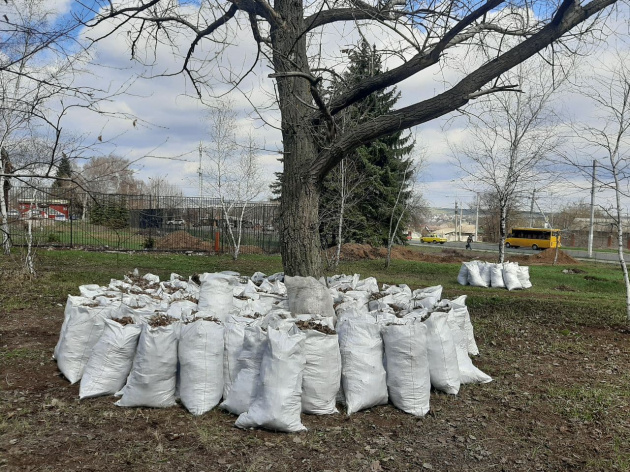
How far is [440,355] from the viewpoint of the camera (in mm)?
3822

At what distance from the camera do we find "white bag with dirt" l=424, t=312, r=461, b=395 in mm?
3824

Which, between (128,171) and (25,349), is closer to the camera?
(128,171)

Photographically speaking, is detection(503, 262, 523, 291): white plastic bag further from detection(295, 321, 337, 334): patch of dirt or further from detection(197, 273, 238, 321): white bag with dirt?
detection(295, 321, 337, 334): patch of dirt

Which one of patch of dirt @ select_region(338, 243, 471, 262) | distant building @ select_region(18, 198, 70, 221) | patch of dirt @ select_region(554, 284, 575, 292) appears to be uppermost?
distant building @ select_region(18, 198, 70, 221)

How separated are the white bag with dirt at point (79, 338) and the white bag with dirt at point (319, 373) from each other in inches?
72.7

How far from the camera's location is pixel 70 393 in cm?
371

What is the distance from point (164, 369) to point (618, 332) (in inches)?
240

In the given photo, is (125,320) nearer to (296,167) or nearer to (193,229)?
(296,167)

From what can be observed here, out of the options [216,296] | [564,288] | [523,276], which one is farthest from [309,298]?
[564,288]

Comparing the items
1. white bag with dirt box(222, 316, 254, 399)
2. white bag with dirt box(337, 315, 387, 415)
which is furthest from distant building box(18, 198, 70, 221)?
white bag with dirt box(337, 315, 387, 415)

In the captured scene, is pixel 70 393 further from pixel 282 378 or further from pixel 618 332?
pixel 618 332

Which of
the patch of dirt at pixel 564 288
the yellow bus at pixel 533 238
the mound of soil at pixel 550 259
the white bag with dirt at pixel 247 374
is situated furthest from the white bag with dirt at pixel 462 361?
the yellow bus at pixel 533 238

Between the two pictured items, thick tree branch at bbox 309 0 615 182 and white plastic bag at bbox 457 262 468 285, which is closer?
thick tree branch at bbox 309 0 615 182

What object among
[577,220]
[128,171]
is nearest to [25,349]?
[128,171]
